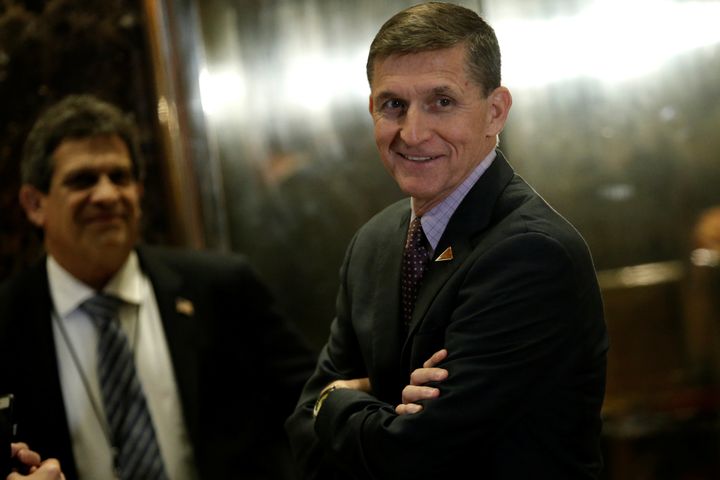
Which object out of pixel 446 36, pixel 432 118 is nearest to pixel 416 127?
pixel 432 118

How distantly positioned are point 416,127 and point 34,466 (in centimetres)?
136

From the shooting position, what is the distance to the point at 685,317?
12.9ft

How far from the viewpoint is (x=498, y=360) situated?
175 cm

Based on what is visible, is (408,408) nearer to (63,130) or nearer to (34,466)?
(34,466)

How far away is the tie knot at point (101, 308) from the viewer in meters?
3.04

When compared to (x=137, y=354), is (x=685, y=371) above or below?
below

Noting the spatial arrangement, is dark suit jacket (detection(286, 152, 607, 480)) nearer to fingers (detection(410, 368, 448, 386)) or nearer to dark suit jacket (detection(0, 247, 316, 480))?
fingers (detection(410, 368, 448, 386))

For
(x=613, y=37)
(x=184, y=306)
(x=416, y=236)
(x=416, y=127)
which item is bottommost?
(x=184, y=306)

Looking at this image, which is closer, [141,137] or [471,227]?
[471,227]

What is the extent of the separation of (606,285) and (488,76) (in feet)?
7.49

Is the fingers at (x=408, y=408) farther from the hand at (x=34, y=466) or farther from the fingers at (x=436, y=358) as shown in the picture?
the hand at (x=34, y=466)

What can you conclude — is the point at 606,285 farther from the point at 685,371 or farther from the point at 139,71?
the point at 139,71

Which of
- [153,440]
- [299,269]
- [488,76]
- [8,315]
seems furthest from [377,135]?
[299,269]

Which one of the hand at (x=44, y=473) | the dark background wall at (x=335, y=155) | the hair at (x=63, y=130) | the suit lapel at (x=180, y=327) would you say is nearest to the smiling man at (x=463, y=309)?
the hand at (x=44, y=473)
